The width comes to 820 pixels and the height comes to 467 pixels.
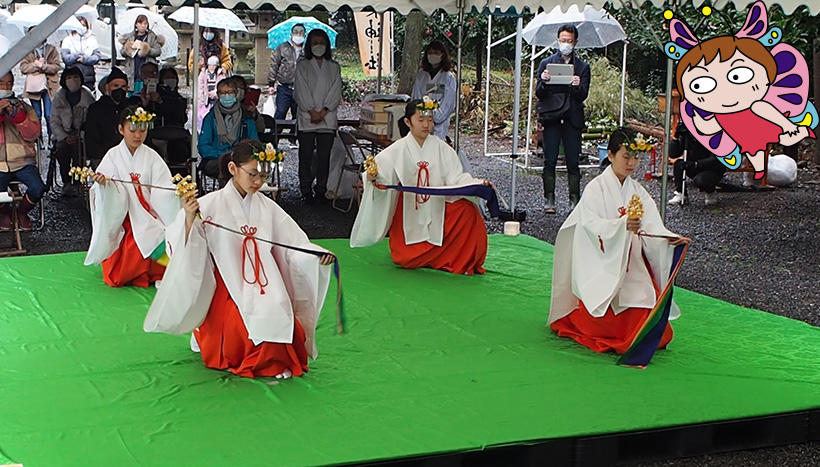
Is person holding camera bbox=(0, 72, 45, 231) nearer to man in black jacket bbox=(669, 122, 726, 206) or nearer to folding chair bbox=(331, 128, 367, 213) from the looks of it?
folding chair bbox=(331, 128, 367, 213)

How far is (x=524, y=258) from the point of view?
7.62 metres

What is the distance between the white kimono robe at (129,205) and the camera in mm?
6434

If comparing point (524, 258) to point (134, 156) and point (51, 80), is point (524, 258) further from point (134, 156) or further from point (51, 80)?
point (51, 80)

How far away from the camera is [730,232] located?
9.16m

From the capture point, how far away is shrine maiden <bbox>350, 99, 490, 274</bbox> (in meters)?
7.06

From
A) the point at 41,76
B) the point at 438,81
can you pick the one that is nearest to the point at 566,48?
the point at 438,81

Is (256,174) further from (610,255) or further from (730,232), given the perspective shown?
(730,232)

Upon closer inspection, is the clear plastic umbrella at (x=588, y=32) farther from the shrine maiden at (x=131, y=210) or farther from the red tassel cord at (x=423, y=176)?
the shrine maiden at (x=131, y=210)

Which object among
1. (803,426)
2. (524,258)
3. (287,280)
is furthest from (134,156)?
(803,426)

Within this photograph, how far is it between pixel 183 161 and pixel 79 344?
15.6 ft

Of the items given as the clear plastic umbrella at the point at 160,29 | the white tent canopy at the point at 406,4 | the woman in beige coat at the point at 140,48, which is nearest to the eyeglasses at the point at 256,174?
the white tent canopy at the point at 406,4

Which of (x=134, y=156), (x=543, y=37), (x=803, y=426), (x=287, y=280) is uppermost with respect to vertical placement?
(x=543, y=37)

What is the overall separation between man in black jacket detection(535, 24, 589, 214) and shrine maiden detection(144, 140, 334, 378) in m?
5.05

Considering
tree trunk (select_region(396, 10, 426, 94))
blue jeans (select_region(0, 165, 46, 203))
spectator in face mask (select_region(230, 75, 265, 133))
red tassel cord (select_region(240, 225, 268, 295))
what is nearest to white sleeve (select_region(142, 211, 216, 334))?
red tassel cord (select_region(240, 225, 268, 295))
